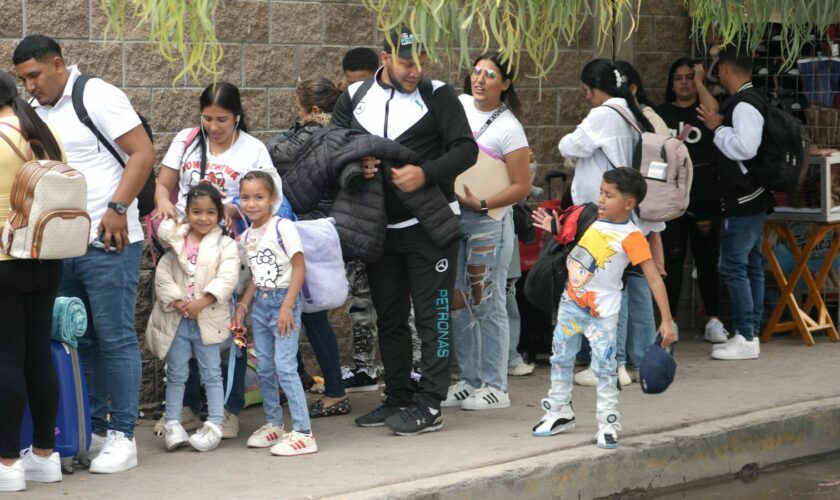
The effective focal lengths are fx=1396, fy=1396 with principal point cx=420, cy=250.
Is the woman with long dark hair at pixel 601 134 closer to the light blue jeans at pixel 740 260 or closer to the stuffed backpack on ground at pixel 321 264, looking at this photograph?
the light blue jeans at pixel 740 260

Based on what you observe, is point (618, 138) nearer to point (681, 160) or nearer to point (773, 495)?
point (681, 160)

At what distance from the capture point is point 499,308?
758 cm

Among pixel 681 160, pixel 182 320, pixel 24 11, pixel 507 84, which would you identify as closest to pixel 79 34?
pixel 24 11

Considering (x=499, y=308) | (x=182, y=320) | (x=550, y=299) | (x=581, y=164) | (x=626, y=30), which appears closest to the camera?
(x=182, y=320)

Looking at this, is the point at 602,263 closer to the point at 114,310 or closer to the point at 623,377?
the point at 623,377

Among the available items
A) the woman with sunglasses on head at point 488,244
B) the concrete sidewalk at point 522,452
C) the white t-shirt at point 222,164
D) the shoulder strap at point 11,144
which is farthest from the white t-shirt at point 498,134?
the shoulder strap at point 11,144

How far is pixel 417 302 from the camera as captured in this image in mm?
6918

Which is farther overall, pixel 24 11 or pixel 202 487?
pixel 24 11

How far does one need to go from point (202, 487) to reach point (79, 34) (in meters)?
2.75

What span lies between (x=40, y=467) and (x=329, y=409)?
1.85m

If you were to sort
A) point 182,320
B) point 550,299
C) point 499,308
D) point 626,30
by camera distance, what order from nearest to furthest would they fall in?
point 182,320 < point 550,299 < point 499,308 < point 626,30

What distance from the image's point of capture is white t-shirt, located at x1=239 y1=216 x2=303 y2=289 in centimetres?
645

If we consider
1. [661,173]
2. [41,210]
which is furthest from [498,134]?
[41,210]

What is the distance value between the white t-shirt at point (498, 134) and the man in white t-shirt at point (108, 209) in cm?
201
